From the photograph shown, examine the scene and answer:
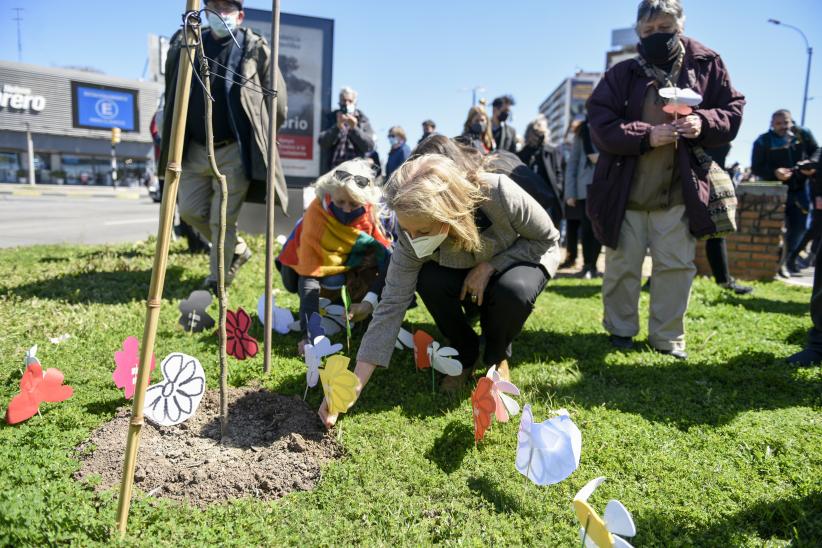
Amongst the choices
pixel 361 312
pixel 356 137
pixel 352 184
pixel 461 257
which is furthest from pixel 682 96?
pixel 356 137

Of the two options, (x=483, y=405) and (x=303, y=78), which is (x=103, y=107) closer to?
(x=303, y=78)

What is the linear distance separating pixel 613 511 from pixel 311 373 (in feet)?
4.50

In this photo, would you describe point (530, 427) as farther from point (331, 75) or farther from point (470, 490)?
point (331, 75)

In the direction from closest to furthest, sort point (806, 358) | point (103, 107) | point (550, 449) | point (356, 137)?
point (550, 449)
point (806, 358)
point (356, 137)
point (103, 107)

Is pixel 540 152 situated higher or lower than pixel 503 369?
higher

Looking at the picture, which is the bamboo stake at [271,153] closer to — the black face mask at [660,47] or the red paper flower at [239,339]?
the red paper flower at [239,339]

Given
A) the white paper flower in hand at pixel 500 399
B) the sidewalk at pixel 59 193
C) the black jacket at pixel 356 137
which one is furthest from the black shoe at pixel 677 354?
the sidewalk at pixel 59 193

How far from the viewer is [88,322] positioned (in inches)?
133

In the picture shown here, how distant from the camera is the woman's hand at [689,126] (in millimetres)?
2934

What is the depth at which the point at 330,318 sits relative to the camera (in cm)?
331

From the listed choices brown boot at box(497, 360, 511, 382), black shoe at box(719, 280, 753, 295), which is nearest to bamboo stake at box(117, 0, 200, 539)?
brown boot at box(497, 360, 511, 382)

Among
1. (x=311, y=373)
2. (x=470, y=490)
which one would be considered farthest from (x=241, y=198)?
(x=470, y=490)

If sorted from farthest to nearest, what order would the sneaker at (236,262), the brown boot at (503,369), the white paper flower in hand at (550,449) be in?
1. the sneaker at (236,262)
2. the brown boot at (503,369)
3. the white paper flower in hand at (550,449)

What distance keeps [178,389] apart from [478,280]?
1327mm
